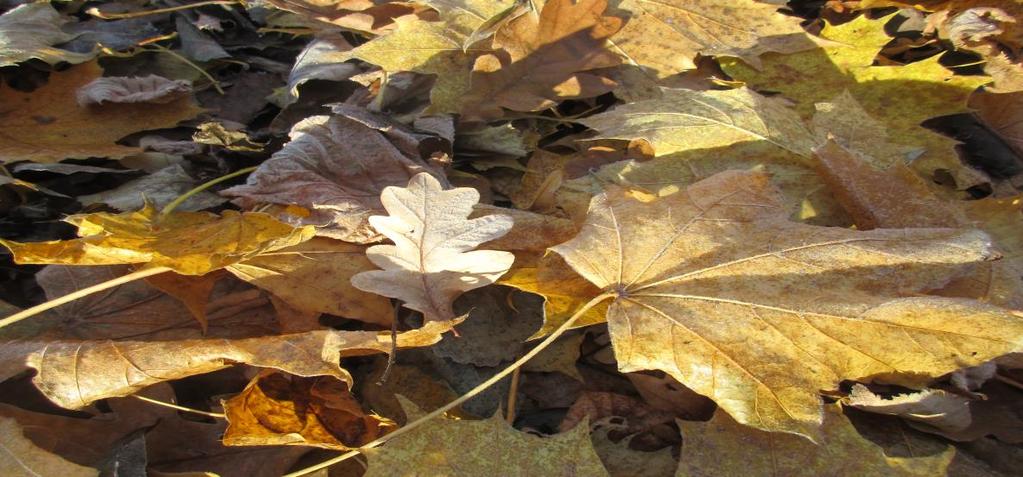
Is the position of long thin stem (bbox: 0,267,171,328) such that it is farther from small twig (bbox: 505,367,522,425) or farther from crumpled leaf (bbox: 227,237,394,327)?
small twig (bbox: 505,367,522,425)

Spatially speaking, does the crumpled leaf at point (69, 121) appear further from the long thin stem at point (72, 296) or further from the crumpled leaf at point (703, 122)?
the crumpled leaf at point (703, 122)

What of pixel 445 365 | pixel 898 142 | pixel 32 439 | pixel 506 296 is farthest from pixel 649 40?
pixel 32 439

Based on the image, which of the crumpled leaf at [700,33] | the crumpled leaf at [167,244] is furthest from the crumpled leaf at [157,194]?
the crumpled leaf at [700,33]

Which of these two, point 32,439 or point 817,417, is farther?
point 32,439

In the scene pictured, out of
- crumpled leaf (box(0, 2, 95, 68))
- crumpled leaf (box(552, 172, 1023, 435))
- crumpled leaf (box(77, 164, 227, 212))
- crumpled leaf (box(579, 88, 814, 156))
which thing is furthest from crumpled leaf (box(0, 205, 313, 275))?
crumpled leaf (box(0, 2, 95, 68))

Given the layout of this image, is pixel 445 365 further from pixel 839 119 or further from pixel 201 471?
pixel 839 119

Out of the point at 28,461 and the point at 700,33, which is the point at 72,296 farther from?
the point at 700,33
